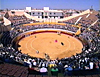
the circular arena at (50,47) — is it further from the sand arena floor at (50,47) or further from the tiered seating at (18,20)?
the tiered seating at (18,20)

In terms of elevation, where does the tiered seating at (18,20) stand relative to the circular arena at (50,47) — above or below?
above

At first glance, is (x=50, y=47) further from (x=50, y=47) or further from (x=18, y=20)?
(x=18, y=20)

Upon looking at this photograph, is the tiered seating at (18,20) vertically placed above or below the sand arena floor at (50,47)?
above

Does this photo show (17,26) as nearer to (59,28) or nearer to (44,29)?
(44,29)

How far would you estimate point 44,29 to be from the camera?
54438 millimetres

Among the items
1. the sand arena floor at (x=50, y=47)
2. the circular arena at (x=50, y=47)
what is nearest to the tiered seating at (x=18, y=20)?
the circular arena at (x=50, y=47)

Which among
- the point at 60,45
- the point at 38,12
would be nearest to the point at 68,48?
the point at 60,45

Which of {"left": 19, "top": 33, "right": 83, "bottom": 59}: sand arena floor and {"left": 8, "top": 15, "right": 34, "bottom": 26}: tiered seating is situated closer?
{"left": 19, "top": 33, "right": 83, "bottom": 59}: sand arena floor

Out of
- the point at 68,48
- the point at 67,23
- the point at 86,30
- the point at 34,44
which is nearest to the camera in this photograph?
the point at 68,48

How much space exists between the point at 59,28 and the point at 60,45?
15747 mm

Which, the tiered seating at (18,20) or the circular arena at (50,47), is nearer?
the circular arena at (50,47)

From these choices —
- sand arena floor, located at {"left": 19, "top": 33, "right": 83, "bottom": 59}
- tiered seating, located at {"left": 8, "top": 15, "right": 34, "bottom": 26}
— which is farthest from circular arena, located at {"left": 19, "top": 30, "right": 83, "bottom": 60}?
tiered seating, located at {"left": 8, "top": 15, "right": 34, "bottom": 26}

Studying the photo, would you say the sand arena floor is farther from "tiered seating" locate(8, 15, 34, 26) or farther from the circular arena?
"tiered seating" locate(8, 15, 34, 26)

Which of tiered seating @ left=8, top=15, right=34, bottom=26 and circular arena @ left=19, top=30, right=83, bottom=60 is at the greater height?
tiered seating @ left=8, top=15, right=34, bottom=26
